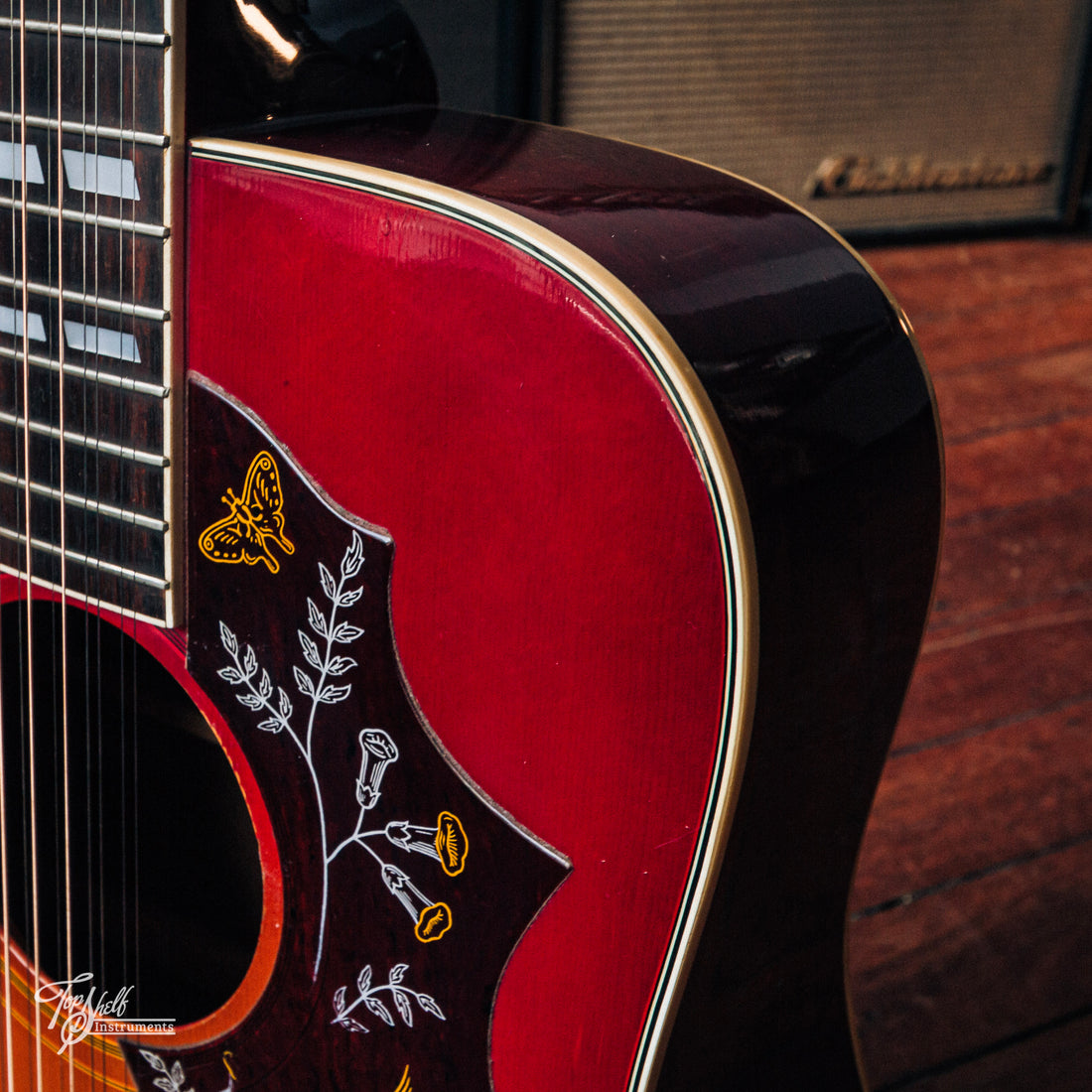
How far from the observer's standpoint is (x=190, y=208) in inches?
17.6

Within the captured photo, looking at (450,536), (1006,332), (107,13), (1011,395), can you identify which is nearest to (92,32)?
(107,13)

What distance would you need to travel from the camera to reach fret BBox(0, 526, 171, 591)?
0.49 meters

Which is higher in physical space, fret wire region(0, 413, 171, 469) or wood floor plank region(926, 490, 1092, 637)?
fret wire region(0, 413, 171, 469)

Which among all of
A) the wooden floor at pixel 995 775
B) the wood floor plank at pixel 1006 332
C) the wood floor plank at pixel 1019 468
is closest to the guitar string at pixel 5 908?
the wooden floor at pixel 995 775

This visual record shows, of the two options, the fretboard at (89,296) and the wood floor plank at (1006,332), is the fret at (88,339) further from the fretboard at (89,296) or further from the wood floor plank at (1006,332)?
the wood floor plank at (1006,332)

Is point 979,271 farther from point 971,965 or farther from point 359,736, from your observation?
point 359,736

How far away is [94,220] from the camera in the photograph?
1.51ft

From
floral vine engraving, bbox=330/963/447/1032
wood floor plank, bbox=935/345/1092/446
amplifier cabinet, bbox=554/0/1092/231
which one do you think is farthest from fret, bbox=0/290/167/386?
wood floor plank, bbox=935/345/1092/446

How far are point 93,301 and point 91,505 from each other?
0.08 meters

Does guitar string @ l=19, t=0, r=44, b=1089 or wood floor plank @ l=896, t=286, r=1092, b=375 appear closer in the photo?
guitar string @ l=19, t=0, r=44, b=1089

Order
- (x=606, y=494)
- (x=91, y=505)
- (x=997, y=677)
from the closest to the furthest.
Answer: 1. (x=606, y=494)
2. (x=91, y=505)
3. (x=997, y=677)

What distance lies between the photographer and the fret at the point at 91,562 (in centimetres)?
49

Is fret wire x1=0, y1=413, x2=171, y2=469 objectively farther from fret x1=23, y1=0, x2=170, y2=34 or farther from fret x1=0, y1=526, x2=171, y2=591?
fret x1=23, y1=0, x2=170, y2=34

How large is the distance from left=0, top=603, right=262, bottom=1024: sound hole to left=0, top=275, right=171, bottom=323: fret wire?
0.45 ft
